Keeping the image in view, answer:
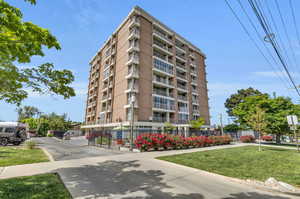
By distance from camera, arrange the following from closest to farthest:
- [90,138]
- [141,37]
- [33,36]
Result: [33,36], [90,138], [141,37]

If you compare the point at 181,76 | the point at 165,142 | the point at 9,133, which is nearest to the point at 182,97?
the point at 181,76

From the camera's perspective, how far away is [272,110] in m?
20.3

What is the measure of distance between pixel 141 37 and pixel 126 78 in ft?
33.4

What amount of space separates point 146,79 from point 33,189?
2794cm

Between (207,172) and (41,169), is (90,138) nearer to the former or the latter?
(41,169)

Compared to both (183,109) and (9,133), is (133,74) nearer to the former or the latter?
→ (183,109)

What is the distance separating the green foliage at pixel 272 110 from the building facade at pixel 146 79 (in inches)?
608

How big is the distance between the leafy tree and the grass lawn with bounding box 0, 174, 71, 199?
20574mm

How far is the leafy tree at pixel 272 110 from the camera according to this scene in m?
18.7

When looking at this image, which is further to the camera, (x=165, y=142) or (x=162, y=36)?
(x=162, y=36)

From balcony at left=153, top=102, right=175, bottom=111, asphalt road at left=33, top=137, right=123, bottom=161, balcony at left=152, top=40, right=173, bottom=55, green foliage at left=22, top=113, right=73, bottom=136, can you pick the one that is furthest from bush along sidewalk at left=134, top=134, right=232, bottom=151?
green foliage at left=22, top=113, right=73, bottom=136

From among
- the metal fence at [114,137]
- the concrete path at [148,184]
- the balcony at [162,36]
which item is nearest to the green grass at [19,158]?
the concrete path at [148,184]

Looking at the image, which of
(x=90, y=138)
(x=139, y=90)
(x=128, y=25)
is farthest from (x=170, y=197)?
(x=128, y=25)

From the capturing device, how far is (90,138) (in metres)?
20.1
